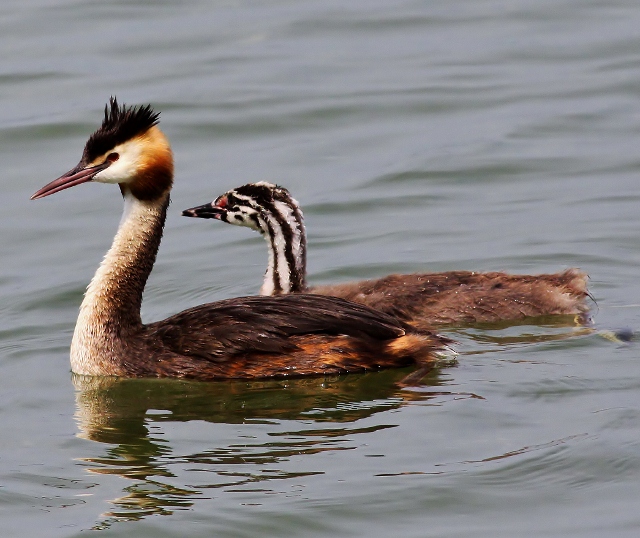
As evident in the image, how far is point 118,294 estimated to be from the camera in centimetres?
905

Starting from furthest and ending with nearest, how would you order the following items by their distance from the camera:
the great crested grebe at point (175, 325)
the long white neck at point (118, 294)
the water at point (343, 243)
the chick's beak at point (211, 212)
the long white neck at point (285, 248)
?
1. the chick's beak at point (211, 212)
2. the long white neck at point (285, 248)
3. the long white neck at point (118, 294)
4. the great crested grebe at point (175, 325)
5. the water at point (343, 243)

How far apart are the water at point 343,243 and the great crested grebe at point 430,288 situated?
16 centimetres

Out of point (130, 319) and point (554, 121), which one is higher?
point (554, 121)

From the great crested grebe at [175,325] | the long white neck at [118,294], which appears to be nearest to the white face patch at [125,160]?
the great crested grebe at [175,325]

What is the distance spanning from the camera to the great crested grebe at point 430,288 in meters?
9.59

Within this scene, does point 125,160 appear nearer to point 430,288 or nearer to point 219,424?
point 219,424

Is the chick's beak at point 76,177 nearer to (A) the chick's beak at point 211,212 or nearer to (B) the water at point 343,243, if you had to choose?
(B) the water at point 343,243

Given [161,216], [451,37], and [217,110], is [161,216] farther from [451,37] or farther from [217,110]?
[451,37]

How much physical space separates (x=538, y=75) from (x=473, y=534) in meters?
10.3

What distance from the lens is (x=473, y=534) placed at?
21.3 ft

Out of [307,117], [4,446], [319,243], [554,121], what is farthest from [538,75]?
[4,446]

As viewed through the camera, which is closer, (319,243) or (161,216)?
(161,216)

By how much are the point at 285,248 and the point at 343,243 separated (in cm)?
191

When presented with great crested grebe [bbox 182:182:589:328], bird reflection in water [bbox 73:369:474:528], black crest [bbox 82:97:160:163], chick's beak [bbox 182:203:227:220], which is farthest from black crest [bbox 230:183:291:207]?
bird reflection in water [bbox 73:369:474:528]
